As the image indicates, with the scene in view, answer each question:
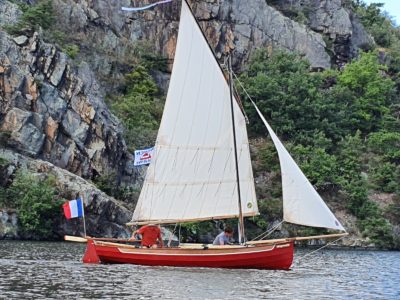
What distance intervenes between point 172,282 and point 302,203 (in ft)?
30.5

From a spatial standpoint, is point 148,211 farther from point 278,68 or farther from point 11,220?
point 278,68

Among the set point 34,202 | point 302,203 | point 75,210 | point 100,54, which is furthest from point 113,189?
point 302,203

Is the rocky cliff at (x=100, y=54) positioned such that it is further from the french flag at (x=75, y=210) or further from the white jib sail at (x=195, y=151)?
the french flag at (x=75, y=210)

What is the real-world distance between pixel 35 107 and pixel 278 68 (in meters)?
42.2

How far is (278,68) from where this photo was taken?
343ft

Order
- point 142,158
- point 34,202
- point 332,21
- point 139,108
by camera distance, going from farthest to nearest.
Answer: point 332,21
point 139,108
point 142,158
point 34,202

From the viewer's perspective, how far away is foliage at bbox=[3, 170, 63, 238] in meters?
63.8

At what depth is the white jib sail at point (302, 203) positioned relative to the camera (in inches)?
1467

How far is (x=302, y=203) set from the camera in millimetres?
37594

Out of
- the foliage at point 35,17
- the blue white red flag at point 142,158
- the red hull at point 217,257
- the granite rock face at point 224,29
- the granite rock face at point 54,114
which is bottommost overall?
the red hull at point 217,257

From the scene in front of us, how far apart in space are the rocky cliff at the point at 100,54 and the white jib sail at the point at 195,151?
616cm

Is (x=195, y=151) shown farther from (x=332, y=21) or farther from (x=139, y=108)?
(x=332, y=21)

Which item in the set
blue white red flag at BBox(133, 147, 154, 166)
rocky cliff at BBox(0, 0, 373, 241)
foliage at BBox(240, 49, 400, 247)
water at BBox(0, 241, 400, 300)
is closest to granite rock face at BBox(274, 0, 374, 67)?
rocky cliff at BBox(0, 0, 373, 241)

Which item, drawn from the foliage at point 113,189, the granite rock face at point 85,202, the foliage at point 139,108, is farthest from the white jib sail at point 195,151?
the foliage at point 139,108
